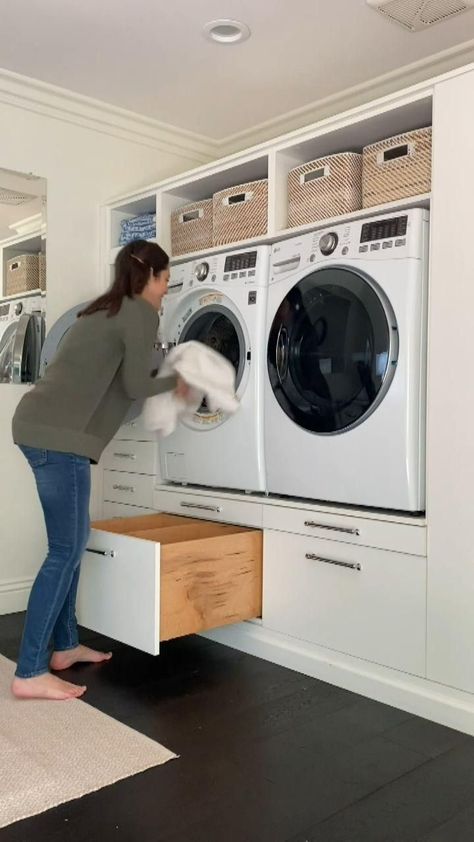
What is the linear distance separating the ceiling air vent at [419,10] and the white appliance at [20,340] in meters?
1.81

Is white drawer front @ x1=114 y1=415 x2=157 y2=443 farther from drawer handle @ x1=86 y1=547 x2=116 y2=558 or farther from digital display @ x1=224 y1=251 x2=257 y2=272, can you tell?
digital display @ x1=224 y1=251 x2=257 y2=272

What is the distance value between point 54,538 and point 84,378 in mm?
497

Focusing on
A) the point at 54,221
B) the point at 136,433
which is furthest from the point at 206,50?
the point at 136,433

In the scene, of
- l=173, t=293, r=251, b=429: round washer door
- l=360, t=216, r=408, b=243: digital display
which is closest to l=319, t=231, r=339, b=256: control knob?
l=360, t=216, r=408, b=243: digital display

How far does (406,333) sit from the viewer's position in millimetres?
2104

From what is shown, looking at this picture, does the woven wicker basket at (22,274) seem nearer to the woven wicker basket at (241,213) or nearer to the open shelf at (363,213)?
the woven wicker basket at (241,213)

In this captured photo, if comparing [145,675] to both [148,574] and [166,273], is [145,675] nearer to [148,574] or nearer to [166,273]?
[148,574]

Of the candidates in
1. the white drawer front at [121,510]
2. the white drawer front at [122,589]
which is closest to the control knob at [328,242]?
the white drawer front at [122,589]

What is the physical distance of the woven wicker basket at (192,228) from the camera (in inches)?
115

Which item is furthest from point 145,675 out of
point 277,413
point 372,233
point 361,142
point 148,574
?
point 361,142

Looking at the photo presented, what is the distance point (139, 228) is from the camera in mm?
3305

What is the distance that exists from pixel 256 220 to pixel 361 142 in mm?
447

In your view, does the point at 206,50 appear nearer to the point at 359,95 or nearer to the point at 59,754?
the point at 359,95

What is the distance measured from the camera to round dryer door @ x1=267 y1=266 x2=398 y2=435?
86.0 inches
